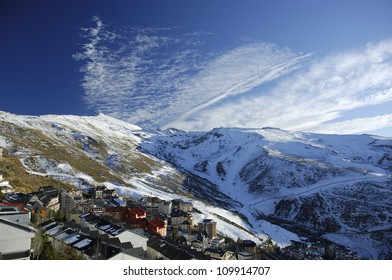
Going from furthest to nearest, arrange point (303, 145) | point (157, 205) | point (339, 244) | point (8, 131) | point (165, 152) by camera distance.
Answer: point (165, 152) < point (303, 145) < point (8, 131) < point (339, 244) < point (157, 205)

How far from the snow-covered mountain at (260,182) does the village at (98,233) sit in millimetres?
8849

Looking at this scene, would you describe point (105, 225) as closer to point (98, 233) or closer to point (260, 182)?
point (98, 233)

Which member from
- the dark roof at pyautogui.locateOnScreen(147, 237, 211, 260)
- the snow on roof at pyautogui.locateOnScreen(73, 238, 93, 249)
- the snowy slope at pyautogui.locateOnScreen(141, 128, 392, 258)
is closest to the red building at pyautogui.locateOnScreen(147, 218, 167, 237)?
the dark roof at pyautogui.locateOnScreen(147, 237, 211, 260)

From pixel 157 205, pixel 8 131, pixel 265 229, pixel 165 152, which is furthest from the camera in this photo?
pixel 165 152

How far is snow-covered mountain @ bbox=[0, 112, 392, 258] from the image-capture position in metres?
60.5

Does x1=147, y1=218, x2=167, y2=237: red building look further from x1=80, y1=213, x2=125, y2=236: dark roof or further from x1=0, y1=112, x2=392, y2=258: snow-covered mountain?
x1=0, y1=112, x2=392, y2=258: snow-covered mountain

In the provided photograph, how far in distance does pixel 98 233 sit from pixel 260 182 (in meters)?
95.7

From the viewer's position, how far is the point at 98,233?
2122 centimetres

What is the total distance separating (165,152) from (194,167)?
2984 centimetres

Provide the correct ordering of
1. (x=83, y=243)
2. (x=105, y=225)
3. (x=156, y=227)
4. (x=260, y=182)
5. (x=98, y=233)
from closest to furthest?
(x=83, y=243), (x=98, y=233), (x=105, y=225), (x=156, y=227), (x=260, y=182)

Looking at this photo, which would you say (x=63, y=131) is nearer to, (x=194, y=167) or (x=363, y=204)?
(x=194, y=167)

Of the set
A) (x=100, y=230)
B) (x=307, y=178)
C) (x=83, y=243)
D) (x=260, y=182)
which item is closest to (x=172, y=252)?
(x=83, y=243)

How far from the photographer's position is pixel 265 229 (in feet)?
198

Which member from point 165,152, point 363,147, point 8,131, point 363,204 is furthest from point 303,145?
point 8,131
